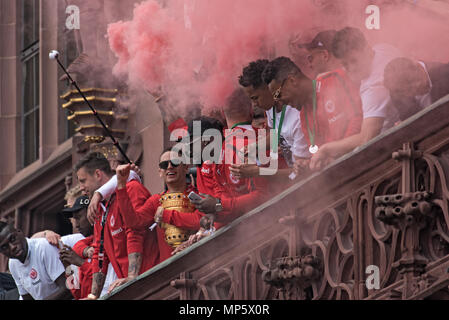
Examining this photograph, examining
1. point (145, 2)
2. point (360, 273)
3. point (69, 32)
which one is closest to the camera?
point (360, 273)

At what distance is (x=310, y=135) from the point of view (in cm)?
964

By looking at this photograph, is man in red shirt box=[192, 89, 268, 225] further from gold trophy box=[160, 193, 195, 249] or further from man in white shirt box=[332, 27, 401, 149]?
man in white shirt box=[332, 27, 401, 149]

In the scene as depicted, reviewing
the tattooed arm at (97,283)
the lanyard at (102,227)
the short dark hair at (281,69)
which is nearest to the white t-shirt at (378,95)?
the short dark hair at (281,69)

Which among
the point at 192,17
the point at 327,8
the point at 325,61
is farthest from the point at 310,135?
the point at 192,17

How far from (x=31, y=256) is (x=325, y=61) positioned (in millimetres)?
5351

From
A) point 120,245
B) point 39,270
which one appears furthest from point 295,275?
point 39,270

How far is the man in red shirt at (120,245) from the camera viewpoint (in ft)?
38.3

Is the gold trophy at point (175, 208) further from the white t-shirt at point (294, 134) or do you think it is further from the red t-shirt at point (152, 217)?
the white t-shirt at point (294, 134)

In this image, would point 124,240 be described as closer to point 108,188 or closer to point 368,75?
point 108,188

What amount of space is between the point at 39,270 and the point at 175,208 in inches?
114

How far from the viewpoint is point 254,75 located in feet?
33.5

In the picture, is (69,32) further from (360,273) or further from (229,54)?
(360,273)

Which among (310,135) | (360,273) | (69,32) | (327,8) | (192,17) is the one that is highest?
(69,32)

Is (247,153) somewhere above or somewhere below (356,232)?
above
